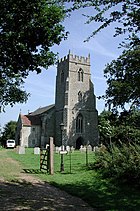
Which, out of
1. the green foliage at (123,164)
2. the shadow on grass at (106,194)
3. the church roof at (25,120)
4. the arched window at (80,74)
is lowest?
the shadow on grass at (106,194)

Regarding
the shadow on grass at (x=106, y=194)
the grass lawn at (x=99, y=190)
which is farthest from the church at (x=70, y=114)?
the shadow on grass at (x=106, y=194)

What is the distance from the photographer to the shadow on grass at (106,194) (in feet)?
27.2

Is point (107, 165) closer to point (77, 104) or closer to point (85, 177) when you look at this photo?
point (85, 177)

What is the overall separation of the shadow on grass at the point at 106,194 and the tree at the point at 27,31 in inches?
198

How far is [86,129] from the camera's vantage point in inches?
2525

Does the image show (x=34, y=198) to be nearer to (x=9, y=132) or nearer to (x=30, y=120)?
(x=30, y=120)

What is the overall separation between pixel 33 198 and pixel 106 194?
2942 millimetres

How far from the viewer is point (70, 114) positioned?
62438mm

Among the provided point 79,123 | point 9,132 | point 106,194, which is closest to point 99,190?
point 106,194

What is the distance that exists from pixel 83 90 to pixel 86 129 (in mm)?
9402

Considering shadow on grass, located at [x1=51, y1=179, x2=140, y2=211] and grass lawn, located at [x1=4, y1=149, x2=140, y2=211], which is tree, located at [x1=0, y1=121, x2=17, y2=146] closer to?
grass lawn, located at [x1=4, y1=149, x2=140, y2=211]

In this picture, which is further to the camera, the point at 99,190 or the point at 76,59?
the point at 76,59

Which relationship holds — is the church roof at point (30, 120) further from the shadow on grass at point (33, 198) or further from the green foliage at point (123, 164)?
the shadow on grass at point (33, 198)

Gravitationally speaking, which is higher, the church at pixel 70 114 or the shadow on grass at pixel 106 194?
the church at pixel 70 114
